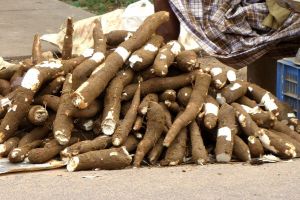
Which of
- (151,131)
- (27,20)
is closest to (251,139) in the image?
(151,131)

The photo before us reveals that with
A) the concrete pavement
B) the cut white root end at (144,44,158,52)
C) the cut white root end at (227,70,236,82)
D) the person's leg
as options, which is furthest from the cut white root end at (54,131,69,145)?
the concrete pavement

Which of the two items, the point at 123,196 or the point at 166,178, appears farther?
the point at 166,178

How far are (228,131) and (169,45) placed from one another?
0.77 metres

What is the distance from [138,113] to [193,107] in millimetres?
346

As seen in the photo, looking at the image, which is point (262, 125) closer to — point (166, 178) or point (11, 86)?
point (166, 178)

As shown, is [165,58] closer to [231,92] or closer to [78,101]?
[231,92]

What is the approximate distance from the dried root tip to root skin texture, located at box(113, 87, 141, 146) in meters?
0.49

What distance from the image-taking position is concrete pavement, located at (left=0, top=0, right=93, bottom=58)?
9.11 meters

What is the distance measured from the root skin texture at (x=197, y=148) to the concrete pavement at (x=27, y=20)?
4.04 meters

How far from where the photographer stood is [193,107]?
4.95m

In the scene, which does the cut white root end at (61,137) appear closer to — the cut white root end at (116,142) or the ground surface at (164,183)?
the ground surface at (164,183)

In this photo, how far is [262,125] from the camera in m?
5.13

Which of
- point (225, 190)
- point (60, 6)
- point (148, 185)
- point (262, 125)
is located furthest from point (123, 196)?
point (60, 6)

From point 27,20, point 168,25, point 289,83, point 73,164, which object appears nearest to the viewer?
point 73,164
